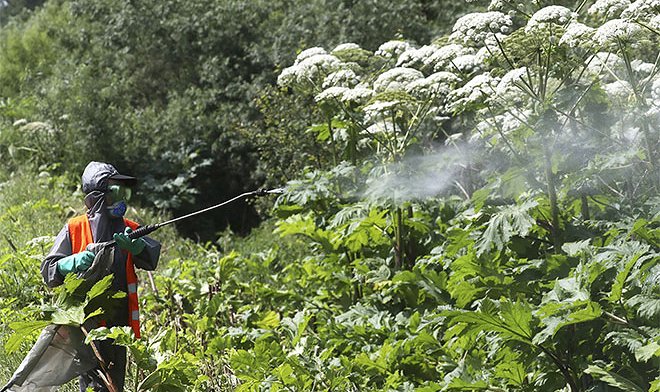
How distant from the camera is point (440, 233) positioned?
238 inches

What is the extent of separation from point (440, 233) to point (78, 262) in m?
2.53

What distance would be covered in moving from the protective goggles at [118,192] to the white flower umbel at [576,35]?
86.1 inches

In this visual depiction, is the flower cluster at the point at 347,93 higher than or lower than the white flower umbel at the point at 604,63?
lower

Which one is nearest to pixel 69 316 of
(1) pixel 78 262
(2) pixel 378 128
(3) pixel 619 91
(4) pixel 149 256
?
(1) pixel 78 262

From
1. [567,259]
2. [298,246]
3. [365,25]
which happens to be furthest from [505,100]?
[365,25]

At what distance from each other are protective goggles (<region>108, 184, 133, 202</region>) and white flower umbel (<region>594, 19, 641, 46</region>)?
2.33 meters

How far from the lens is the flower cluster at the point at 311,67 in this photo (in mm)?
6160

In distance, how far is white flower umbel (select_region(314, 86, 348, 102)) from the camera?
573cm

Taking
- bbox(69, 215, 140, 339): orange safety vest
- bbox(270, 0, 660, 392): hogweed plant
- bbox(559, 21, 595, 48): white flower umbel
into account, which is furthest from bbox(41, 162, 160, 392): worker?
bbox(559, 21, 595, 48): white flower umbel

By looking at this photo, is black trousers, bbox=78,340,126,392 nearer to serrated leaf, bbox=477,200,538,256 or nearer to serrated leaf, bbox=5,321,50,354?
serrated leaf, bbox=5,321,50,354

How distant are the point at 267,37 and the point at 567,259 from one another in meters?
9.25

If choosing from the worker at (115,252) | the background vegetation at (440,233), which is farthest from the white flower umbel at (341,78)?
the worker at (115,252)

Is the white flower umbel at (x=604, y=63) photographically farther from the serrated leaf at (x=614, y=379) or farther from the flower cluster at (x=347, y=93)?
the serrated leaf at (x=614, y=379)

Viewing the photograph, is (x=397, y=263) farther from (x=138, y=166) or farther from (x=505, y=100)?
(x=138, y=166)
